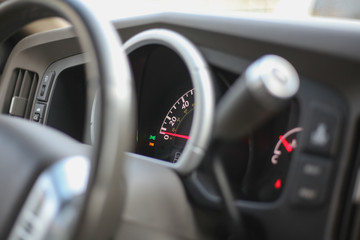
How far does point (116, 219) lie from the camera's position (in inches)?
19.2

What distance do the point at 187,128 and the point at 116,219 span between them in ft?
1.83

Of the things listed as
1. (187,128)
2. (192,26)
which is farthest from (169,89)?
(192,26)

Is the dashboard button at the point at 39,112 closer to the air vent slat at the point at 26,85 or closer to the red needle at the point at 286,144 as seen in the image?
the air vent slat at the point at 26,85

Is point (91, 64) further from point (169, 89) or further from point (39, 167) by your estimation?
point (169, 89)

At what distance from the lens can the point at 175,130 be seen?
1057mm

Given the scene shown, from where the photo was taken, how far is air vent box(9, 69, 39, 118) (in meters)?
1.38

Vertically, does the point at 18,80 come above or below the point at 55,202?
above

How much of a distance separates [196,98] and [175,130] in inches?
13.1

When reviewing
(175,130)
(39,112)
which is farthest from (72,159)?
(39,112)

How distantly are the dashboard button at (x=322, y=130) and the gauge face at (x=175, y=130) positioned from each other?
16.1 inches

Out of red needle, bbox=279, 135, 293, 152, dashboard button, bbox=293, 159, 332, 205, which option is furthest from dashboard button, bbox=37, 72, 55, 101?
dashboard button, bbox=293, 159, 332, 205

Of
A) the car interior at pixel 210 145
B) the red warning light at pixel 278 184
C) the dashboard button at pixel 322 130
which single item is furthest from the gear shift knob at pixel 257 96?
the red warning light at pixel 278 184

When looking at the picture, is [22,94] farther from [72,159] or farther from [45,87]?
[72,159]

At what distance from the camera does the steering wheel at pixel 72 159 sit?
0.39 meters
